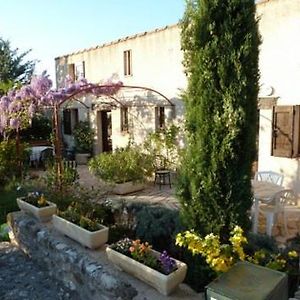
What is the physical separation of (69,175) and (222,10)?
5.13 metres

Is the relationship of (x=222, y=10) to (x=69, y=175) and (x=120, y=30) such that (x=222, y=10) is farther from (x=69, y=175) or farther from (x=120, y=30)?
(x=120, y=30)

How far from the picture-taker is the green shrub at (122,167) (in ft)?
27.9

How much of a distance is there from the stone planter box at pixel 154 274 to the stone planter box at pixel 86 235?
63 centimetres

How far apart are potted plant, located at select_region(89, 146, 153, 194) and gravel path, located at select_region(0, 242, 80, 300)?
341 centimetres

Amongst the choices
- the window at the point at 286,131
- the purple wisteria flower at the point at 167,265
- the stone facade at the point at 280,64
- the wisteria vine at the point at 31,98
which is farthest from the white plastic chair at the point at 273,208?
the wisteria vine at the point at 31,98

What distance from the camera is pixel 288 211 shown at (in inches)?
246

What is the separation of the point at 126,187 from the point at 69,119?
787 centimetres

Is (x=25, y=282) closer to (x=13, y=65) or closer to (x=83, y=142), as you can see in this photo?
(x=83, y=142)

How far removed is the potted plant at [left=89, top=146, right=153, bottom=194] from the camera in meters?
8.48

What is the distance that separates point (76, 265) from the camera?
3.90m

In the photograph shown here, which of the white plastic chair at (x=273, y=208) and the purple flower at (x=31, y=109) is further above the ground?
the purple flower at (x=31, y=109)

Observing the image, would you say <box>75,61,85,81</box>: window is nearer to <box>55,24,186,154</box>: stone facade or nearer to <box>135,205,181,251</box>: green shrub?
<box>55,24,186,154</box>: stone facade

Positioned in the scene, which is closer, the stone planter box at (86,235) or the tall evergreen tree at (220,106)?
the tall evergreen tree at (220,106)

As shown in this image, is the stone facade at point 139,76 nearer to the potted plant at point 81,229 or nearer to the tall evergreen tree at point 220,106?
the potted plant at point 81,229
